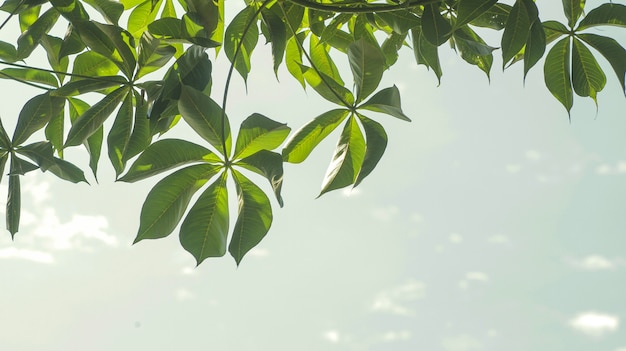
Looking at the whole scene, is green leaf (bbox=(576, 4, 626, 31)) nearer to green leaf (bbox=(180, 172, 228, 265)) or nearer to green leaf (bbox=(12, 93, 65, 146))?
green leaf (bbox=(180, 172, 228, 265))

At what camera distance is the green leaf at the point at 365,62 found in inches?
34.9

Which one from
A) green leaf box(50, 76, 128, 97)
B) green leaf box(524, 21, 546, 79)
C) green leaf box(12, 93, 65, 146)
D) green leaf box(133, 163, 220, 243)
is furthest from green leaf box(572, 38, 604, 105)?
green leaf box(12, 93, 65, 146)

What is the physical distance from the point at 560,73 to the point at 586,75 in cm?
4

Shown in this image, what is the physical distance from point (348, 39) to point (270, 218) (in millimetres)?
470

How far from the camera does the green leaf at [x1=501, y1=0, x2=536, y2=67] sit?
881 millimetres

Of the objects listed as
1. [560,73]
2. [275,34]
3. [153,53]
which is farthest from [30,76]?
[560,73]

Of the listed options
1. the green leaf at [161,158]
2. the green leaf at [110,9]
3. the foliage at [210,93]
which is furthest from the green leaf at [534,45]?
the green leaf at [110,9]

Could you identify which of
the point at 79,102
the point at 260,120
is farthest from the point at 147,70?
the point at 79,102

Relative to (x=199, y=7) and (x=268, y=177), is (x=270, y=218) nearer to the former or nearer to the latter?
(x=268, y=177)

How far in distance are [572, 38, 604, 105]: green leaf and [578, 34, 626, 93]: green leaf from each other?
2 centimetres

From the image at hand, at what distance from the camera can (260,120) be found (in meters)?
0.86

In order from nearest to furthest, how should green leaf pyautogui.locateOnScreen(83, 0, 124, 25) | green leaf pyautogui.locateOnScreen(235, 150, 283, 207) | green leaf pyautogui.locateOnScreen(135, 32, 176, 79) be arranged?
green leaf pyautogui.locateOnScreen(235, 150, 283, 207) < green leaf pyautogui.locateOnScreen(135, 32, 176, 79) < green leaf pyautogui.locateOnScreen(83, 0, 124, 25)

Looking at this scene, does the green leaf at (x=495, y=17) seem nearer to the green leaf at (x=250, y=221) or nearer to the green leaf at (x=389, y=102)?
the green leaf at (x=389, y=102)

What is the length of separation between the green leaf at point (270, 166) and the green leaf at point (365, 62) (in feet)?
0.54
